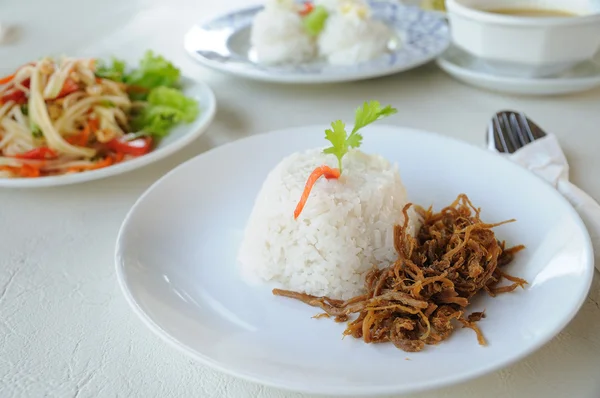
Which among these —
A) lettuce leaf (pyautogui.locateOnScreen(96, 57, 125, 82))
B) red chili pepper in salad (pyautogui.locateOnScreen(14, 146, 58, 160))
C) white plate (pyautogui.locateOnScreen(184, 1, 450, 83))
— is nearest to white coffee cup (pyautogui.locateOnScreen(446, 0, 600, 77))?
white plate (pyautogui.locateOnScreen(184, 1, 450, 83))

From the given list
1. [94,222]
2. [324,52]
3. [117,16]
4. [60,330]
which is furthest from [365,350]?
[117,16]

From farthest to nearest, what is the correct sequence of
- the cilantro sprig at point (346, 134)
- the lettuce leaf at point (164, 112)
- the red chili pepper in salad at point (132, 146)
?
the lettuce leaf at point (164, 112)
the red chili pepper in salad at point (132, 146)
the cilantro sprig at point (346, 134)

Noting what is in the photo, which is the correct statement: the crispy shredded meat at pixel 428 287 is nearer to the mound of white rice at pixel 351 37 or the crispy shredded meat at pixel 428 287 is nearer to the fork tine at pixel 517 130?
the fork tine at pixel 517 130

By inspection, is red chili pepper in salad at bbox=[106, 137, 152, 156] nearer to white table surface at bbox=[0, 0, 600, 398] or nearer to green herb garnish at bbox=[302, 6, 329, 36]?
white table surface at bbox=[0, 0, 600, 398]

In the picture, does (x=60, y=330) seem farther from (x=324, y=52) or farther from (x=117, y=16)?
(x=117, y=16)

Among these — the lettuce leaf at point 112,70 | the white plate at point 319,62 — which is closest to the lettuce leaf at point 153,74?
the lettuce leaf at point 112,70

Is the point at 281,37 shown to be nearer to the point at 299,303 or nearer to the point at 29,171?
the point at 29,171
